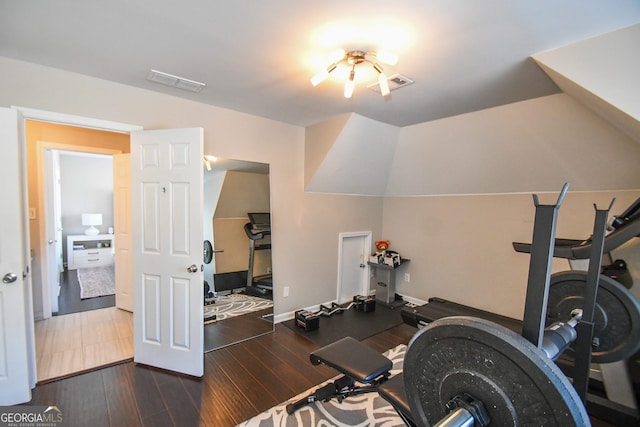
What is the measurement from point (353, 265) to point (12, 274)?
12.0 ft

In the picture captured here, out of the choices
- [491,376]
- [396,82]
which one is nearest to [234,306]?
[396,82]

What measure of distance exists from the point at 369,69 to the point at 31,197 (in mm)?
A: 4037

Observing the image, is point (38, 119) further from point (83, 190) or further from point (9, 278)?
point (83, 190)

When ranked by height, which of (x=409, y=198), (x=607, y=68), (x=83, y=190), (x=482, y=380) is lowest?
(x=482, y=380)

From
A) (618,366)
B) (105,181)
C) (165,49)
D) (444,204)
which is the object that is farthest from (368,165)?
(105,181)

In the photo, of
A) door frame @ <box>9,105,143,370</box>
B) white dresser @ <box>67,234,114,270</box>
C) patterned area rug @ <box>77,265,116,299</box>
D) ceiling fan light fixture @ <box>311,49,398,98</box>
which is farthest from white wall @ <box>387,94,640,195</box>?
white dresser @ <box>67,234,114,270</box>

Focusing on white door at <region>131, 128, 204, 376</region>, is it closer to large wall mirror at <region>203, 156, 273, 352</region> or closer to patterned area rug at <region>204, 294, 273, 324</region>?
large wall mirror at <region>203, 156, 273, 352</region>

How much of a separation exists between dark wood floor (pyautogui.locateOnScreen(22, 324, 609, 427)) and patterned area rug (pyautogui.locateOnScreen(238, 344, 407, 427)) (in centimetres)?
10

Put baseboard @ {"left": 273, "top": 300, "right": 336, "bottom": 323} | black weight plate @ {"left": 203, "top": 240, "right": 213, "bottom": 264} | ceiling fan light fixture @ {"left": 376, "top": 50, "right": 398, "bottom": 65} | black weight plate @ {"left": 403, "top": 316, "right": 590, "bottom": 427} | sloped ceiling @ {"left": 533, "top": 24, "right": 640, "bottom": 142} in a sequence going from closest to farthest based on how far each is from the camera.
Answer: black weight plate @ {"left": 403, "top": 316, "right": 590, "bottom": 427} → sloped ceiling @ {"left": 533, "top": 24, "right": 640, "bottom": 142} → ceiling fan light fixture @ {"left": 376, "top": 50, "right": 398, "bottom": 65} → black weight plate @ {"left": 203, "top": 240, "right": 213, "bottom": 264} → baseboard @ {"left": 273, "top": 300, "right": 336, "bottom": 323}

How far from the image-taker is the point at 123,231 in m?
3.73

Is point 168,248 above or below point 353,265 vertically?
above

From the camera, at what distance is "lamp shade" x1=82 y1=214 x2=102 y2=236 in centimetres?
597

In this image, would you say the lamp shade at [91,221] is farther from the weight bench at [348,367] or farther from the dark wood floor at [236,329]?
the weight bench at [348,367]

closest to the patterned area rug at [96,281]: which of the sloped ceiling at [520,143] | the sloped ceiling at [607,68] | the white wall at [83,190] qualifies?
the white wall at [83,190]
